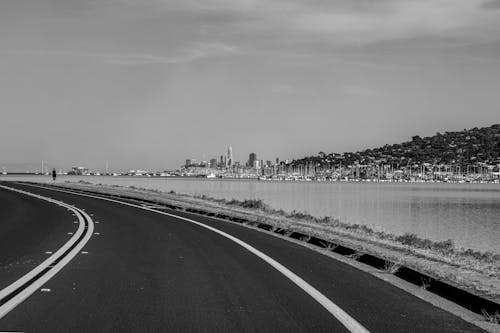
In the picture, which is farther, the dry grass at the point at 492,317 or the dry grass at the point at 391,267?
the dry grass at the point at 391,267

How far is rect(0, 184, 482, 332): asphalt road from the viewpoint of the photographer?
299 inches

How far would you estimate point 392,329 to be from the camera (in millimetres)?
7496

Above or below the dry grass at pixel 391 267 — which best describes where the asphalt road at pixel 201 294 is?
above

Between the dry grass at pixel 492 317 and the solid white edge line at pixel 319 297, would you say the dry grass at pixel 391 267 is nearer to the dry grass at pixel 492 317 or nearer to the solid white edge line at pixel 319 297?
the solid white edge line at pixel 319 297

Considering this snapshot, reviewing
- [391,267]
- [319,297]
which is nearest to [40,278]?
[319,297]

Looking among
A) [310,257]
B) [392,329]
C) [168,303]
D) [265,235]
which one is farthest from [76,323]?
[265,235]

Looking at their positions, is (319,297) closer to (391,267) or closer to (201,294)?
(201,294)

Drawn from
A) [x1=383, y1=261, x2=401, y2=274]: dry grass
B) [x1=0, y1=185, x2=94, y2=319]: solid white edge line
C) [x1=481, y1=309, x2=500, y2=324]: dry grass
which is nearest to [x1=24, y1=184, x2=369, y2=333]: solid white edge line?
[x1=481, y1=309, x2=500, y2=324]: dry grass

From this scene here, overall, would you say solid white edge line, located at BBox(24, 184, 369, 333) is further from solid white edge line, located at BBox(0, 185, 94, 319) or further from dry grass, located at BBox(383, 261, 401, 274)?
solid white edge line, located at BBox(0, 185, 94, 319)

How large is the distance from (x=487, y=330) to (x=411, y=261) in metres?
6.11

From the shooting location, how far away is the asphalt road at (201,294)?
299 inches

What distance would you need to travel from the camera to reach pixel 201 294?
31.3 ft

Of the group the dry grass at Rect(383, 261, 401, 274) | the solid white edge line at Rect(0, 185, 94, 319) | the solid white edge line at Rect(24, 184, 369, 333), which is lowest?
the dry grass at Rect(383, 261, 401, 274)

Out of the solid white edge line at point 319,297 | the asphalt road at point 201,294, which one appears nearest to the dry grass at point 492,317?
the asphalt road at point 201,294
